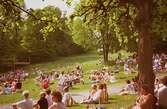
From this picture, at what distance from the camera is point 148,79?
1870cm

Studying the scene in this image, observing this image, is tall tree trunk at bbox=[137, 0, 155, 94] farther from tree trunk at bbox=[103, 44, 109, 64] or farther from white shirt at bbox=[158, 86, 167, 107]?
tree trunk at bbox=[103, 44, 109, 64]

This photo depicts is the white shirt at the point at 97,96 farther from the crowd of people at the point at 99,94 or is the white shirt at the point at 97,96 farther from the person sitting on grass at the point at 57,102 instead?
the person sitting on grass at the point at 57,102

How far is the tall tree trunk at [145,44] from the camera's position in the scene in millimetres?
18531

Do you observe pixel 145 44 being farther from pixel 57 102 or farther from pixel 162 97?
pixel 57 102

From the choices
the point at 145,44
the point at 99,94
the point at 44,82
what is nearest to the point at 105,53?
the point at 44,82

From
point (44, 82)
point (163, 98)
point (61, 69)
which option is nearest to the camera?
point (163, 98)

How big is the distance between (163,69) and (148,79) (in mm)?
33782

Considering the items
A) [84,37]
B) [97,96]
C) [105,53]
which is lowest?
[97,96]

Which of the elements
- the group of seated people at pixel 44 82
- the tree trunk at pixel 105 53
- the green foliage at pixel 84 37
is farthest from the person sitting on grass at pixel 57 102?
the green foliage at pixel 84 37

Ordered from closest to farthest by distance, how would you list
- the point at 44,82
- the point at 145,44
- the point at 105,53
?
the point at 145,44 → the point at 44,82 → the point at 105,53

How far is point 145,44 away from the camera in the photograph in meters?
18.8

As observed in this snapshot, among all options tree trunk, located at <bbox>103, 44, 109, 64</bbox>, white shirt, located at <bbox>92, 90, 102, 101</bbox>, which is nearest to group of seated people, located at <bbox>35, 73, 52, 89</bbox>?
white shirt, located at <bbox>92, 90, 102, 101</bbox>

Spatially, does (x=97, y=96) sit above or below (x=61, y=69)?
above

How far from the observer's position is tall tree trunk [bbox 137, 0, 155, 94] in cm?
1853
